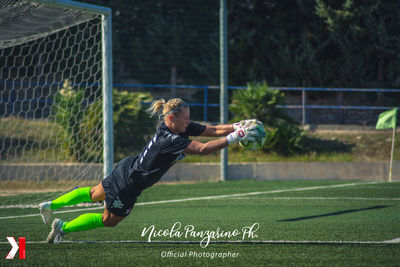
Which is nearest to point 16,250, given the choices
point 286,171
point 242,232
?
point 242,232

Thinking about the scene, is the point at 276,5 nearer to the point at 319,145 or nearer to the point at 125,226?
the point at 319,145

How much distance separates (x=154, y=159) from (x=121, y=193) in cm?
57

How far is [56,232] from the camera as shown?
5629 mm

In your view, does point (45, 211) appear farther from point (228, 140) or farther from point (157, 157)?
point (228, 140)

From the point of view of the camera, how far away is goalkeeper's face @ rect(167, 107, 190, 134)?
518 cm

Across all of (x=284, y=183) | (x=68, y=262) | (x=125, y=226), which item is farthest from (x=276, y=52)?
(x=68, y=262)

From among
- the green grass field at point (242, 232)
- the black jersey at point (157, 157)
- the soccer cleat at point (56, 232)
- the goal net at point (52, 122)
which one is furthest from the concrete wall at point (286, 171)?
the black jersey at point (157, 157)

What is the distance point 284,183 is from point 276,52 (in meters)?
10.3

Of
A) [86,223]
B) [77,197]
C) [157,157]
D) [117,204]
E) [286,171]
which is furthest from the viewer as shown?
[286,171]

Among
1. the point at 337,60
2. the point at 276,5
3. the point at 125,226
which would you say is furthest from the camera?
the point at 276,5

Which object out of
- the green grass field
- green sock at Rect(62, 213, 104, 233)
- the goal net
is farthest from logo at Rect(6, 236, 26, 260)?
the goal net

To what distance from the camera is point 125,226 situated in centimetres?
685

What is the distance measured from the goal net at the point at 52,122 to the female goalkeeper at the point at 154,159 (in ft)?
8.72

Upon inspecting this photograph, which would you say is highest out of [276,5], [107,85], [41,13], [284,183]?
[276,5]
